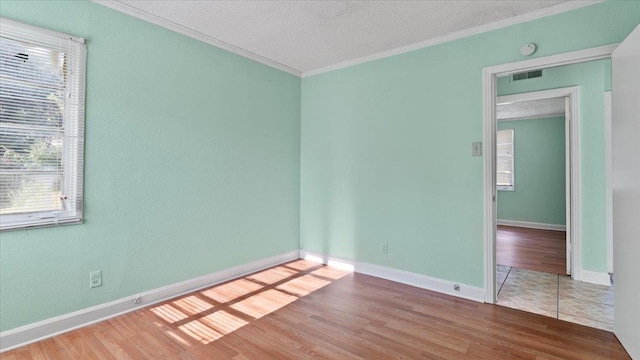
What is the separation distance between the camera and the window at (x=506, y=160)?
291 inches

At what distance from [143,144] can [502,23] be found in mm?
3395

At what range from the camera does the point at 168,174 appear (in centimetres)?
296

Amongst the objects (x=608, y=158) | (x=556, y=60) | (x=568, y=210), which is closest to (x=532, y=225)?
(x=568, y=210)

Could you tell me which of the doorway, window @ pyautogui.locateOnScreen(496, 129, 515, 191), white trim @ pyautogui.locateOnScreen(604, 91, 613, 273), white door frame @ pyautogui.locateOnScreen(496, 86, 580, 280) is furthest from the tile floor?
window @ pyautogui.locateOnScreen(496, 129, 515, 191)

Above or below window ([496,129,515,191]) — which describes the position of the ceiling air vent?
above

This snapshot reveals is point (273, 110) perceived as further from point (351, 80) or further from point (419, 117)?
point (419, 117)

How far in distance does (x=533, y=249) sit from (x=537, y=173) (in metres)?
2.78

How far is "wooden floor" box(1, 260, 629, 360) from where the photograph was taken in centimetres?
210

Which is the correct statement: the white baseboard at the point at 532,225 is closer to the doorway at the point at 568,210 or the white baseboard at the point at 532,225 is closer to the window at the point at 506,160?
the window at the point at 506,160

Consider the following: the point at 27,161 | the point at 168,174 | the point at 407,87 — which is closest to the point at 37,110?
the point at 27,161

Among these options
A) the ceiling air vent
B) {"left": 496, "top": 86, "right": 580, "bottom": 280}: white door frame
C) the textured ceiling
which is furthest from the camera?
the textured ceiling

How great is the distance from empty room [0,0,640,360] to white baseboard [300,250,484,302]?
21 mm

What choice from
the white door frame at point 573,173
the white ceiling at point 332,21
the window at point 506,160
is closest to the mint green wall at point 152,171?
the white ceiling at point 332,21

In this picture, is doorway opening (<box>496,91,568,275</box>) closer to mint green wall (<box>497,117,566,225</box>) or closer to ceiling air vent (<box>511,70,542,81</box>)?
mint green wall (<box>497,117,566,225</box>)
